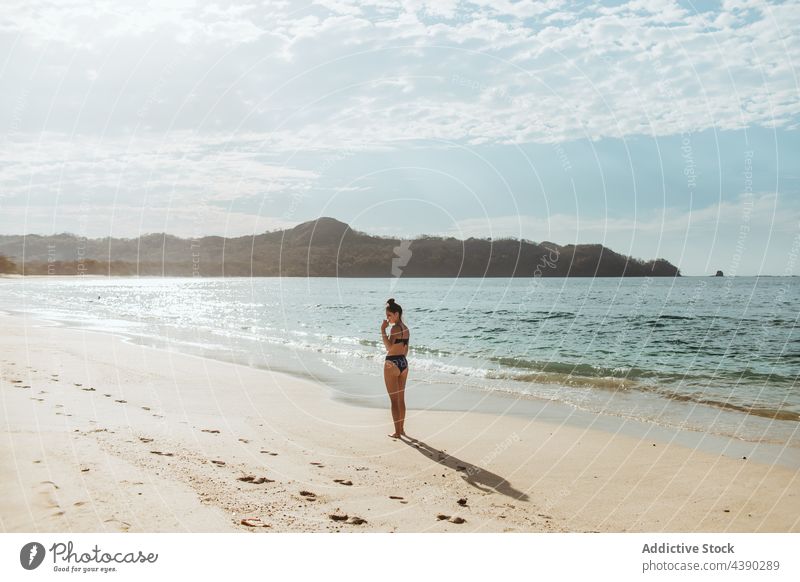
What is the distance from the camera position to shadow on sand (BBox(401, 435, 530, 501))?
808cm

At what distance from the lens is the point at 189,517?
20.4 ft

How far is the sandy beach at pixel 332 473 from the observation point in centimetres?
645

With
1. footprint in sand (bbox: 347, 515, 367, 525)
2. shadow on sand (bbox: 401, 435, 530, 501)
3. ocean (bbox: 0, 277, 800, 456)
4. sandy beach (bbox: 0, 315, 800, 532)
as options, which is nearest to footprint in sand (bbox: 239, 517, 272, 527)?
sandy beach (bbox: 0, 315, 800, 532)

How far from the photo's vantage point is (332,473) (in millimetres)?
8383

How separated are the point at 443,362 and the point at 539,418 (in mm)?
10535

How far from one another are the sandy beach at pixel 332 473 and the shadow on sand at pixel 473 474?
4 centimetres

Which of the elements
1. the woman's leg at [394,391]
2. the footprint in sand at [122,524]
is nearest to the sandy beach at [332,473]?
the footprint in sand at [122,524]

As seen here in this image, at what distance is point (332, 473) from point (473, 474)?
82.9 inches

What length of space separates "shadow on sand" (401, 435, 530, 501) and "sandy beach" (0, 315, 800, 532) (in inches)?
1.5

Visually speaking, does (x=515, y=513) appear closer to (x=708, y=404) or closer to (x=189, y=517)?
(x=189, y=517)

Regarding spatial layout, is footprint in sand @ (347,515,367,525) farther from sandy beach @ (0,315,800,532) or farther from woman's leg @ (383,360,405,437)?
woman's leg @ (383,360,405,437)

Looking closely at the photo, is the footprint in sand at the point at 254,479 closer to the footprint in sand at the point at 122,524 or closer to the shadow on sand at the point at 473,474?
the footprint in sand at the point at 122,524

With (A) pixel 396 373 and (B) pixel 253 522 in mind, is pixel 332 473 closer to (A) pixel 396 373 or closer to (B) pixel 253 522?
(B) pixel 253 522

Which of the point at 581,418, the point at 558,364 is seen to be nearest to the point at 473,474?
the point at 581,418
